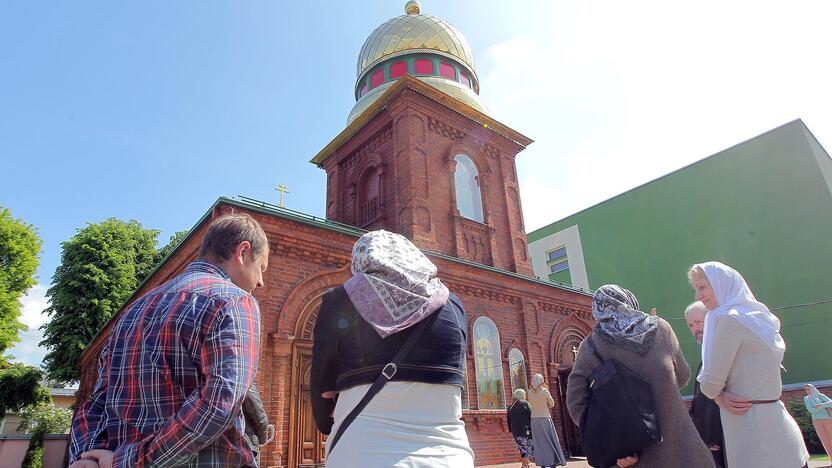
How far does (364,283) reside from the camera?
6.45ft

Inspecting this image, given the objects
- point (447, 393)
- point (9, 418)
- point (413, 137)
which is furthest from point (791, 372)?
point (9, 418)

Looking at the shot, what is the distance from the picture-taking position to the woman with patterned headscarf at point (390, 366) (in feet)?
5.71

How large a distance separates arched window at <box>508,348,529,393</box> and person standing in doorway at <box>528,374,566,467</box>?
3213mm

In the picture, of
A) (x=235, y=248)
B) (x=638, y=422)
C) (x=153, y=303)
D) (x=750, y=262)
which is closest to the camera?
(x=153, y=303)

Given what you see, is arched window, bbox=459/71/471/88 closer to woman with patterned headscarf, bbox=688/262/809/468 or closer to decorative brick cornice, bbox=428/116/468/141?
decorative brick cornice, bbox=428/116/468/141

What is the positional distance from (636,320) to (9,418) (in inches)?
1594

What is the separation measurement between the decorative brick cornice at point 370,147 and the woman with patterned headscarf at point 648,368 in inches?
499

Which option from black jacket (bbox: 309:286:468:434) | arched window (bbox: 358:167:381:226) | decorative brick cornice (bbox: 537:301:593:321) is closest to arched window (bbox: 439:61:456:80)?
arched window (bbox: 358:167:381:226)

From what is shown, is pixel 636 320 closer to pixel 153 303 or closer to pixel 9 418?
pixel 153 303

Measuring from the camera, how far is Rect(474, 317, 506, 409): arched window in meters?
11.5

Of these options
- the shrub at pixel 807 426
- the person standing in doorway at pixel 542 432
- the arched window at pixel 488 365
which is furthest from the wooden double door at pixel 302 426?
the shrub at pixel 807 426

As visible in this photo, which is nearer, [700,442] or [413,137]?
[700,442]

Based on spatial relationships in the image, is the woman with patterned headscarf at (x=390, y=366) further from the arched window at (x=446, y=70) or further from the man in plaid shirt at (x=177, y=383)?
the arched window at (x=446, y=70)

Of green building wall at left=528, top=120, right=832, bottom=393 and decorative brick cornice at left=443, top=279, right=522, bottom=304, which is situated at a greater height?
green building wall at left=528, top=120, right=832, bottom=393
